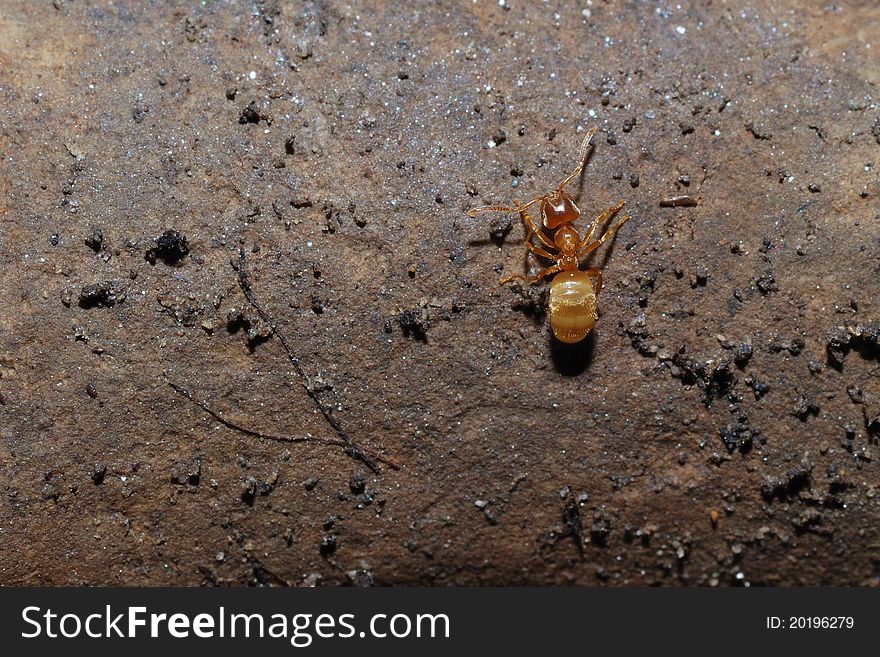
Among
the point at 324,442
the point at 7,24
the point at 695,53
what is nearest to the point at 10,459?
the point at 324,442

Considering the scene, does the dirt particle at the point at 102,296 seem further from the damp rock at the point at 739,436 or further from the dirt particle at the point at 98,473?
the damp rock at the point at 739,436

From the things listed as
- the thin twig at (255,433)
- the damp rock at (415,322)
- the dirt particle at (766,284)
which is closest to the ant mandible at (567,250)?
the damp rock at (415,322)

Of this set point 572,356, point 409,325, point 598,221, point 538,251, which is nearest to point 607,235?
point 598,221

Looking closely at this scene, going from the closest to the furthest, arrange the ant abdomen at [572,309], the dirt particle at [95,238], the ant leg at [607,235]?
1. the ant abdomen at [572,309]
2. the dirt particle at [95,238]
3. the ant leg at [607,235]

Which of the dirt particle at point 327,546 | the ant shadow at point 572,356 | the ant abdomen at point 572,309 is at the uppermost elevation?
the ant abdomen at point 572,309

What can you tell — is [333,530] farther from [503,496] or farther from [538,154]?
[538,154]

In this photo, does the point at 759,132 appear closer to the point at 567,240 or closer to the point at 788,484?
the point at 567,240
